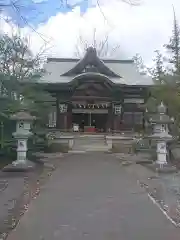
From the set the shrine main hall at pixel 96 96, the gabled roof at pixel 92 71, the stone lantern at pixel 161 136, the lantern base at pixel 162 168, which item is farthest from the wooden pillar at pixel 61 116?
the lantern base at pixel 162 168

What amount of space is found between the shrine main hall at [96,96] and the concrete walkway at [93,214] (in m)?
18.3

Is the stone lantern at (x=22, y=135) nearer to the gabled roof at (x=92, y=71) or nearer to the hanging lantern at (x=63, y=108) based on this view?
the gabled roof at (x=92, y=71)

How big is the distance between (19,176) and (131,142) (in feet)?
43.9

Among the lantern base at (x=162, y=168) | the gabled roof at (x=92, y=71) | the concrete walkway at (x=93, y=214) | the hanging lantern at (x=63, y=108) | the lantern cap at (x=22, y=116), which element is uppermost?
the gabled roof at (x=92, y=71)

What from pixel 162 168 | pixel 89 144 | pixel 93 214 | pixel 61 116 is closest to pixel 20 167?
pixel 162 168

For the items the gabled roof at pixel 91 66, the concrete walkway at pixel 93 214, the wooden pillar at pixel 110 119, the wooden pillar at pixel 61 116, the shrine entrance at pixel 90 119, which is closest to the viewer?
the concrete walkway at pixel 93 214

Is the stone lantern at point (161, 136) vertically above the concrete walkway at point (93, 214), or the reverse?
the stone lantern at point (161, 136)

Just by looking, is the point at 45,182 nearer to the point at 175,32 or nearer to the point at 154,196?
the point at 154,196

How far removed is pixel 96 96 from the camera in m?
29.9

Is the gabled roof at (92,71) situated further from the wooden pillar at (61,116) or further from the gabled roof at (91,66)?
the wooden pillar at (61,116)

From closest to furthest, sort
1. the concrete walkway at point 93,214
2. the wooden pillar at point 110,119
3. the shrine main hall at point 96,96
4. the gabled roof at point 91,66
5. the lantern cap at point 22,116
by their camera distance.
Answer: the concrete walkway at point 93,214, the lantern cap at point 22,116, the shrine main hall at point 96,96, the wooden pillar at point 110,119, the gabled roof at point 91,66

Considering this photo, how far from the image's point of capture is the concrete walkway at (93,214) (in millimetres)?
5582

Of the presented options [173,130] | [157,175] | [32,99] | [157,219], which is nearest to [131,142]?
[173,130]

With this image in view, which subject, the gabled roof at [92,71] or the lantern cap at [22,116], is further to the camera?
the gabled roof at [92,71]
